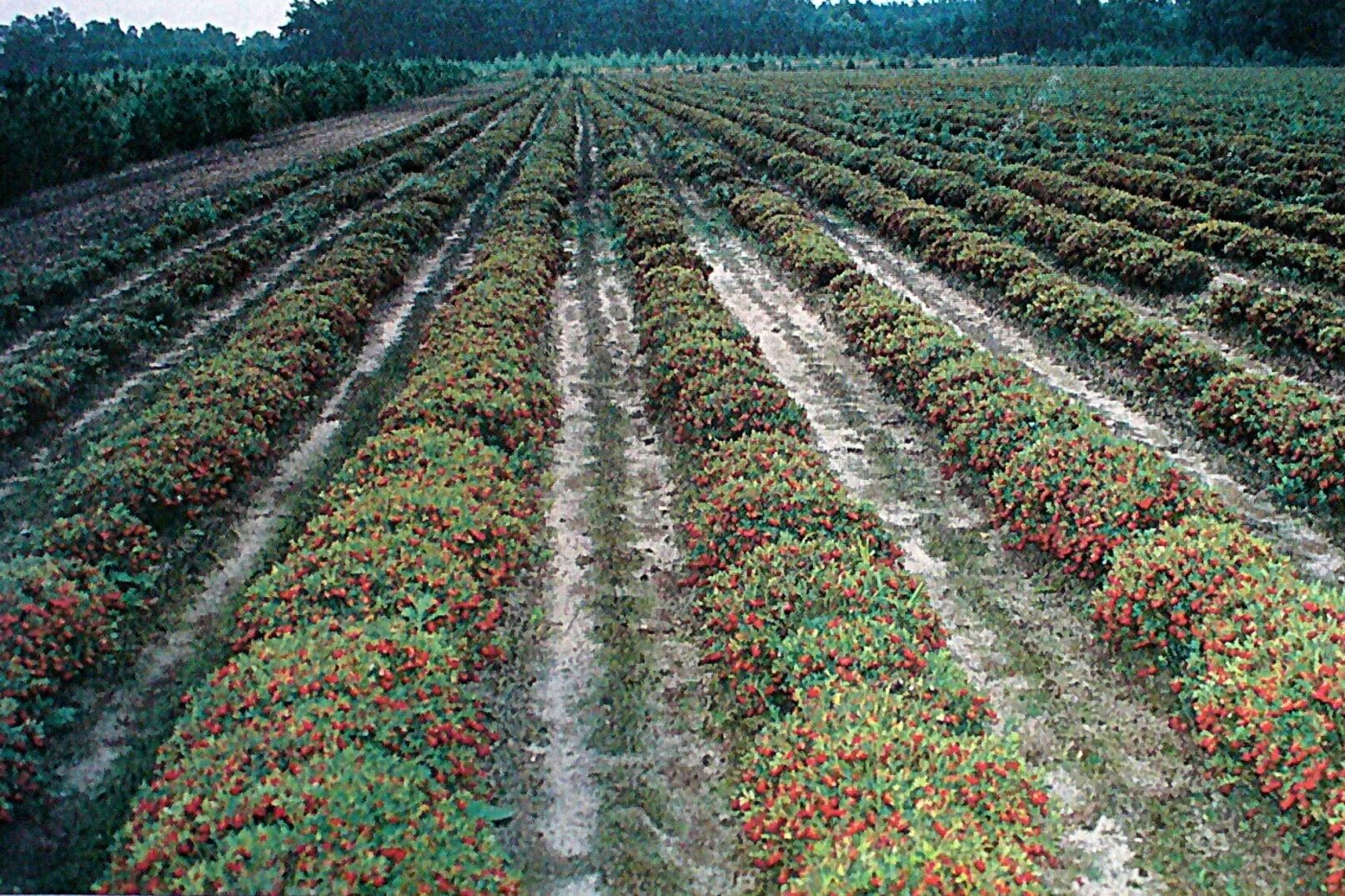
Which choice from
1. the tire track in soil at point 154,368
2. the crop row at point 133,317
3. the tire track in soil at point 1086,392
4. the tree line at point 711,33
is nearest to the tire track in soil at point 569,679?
the tire track in soil at point 154,368

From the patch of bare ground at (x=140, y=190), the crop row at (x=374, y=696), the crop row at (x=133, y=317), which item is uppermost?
the patch of bare ground at (x=140, y=190)

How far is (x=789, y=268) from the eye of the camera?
20.3 metres

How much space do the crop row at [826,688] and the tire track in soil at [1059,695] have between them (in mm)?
505

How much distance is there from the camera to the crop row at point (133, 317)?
13.4 meters

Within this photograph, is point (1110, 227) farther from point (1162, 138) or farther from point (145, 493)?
point (1162, 138)

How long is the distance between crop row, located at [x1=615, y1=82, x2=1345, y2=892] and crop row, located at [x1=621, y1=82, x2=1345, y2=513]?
5.68 ft

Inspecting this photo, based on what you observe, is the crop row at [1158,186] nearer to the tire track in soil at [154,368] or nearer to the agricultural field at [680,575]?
the agricultural field at [680,575]

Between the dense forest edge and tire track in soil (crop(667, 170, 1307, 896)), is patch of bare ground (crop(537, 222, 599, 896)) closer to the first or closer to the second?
tire track in soil (crop(667, 170, 1307, 896))

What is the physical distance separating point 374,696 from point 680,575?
13.0 ft

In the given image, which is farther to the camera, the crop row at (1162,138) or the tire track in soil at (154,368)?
the crop row at (1162,138)

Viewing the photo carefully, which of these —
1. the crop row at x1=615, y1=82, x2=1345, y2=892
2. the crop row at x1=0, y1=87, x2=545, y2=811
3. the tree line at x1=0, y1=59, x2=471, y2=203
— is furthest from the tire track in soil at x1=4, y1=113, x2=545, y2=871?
the tree line at x1=0, y1=59, x2=471, y2=203

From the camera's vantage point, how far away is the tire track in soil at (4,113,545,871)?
7.36m

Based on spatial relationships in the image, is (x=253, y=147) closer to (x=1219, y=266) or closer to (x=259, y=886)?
(x=1219, y=266)

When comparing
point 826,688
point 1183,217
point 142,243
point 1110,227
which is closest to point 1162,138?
point 1183,217
